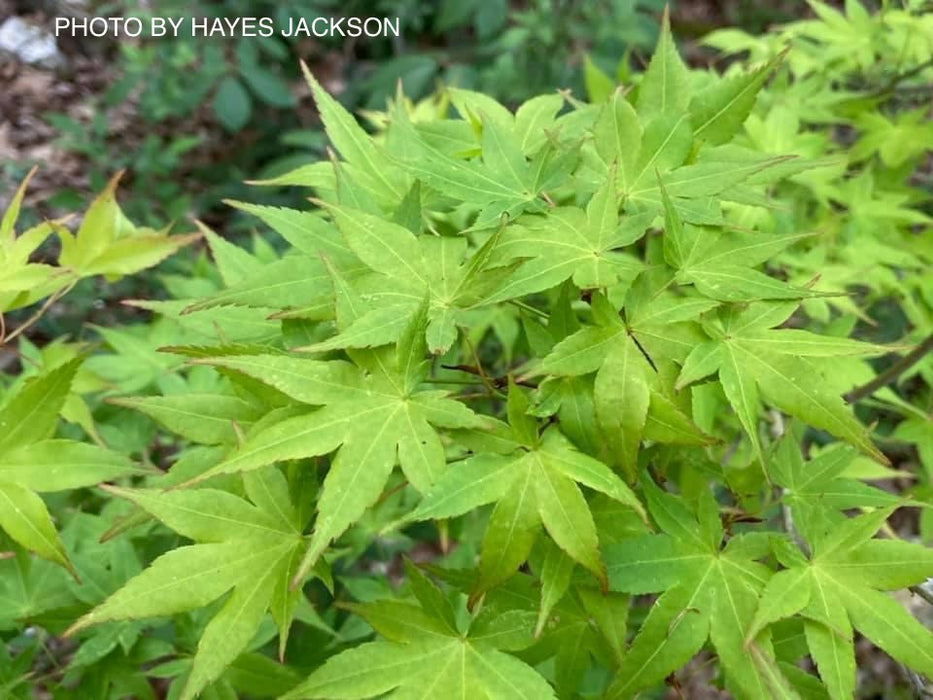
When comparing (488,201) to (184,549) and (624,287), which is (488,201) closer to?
(624,287)

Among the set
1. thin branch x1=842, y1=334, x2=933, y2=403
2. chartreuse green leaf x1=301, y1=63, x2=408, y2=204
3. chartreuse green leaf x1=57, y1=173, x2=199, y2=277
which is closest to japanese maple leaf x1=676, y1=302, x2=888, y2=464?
chartreuse green leaf x1=301, y1=63, x2=408, y2=204

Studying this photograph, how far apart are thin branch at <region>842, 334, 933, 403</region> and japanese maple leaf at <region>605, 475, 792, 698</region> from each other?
29.6 inches

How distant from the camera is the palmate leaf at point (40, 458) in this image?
110cm

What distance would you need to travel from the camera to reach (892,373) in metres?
1.74

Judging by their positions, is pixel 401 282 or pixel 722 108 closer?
pixel 401 282

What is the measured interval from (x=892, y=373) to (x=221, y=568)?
57.0 inches

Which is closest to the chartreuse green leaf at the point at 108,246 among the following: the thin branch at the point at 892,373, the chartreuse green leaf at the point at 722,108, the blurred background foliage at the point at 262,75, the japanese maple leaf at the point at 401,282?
the japanese maple leaf at the point at 401,282

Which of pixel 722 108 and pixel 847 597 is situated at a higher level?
pixel 722 108

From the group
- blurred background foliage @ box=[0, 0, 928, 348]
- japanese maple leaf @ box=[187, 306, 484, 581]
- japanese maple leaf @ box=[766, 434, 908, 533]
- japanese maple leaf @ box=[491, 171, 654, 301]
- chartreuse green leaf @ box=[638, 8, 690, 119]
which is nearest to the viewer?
japanese maple leaf @ box=[187, 306, 484, 581]

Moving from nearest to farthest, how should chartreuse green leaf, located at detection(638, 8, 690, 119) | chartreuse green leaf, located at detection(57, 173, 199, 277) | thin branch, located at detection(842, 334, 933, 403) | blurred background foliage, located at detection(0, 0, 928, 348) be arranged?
chartreuse green leaf, located at detection(638, 8, 690, 119) → chartreuse green leaf, located at detection(57, 173, 199, 277) → thin branch, located at detection(842, 334, 933, 403) → blurred background foliage, located at detection(0, 0, 928, 348)

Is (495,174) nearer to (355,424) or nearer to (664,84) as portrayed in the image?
(664,84)

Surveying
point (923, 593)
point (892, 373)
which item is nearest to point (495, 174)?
point (923, 593)

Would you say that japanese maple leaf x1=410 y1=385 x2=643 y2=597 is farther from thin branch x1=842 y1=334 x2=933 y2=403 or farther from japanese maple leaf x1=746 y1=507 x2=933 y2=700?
thin branch x1=842 y1=334 x2=933 y2=403

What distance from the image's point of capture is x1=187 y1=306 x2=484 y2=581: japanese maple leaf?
3.06ft
